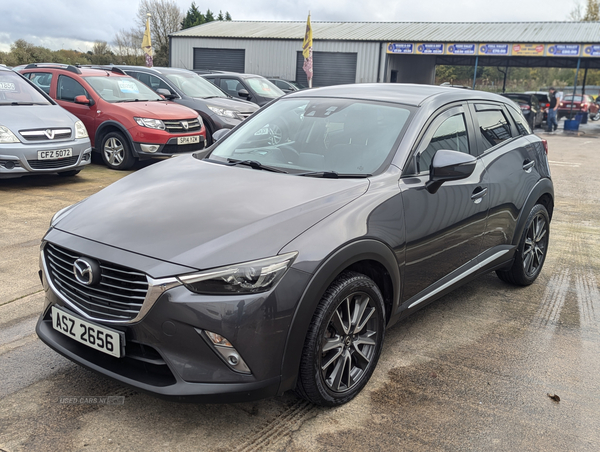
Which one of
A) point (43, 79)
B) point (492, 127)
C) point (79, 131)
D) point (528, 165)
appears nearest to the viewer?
point (492, 127)

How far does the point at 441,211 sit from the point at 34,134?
5799mm

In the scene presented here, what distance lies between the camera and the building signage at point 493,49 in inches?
1076

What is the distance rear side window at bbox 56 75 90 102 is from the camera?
9.32 meters

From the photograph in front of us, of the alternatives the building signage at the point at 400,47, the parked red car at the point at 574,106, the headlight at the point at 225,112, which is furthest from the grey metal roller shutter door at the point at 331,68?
the headlight at the point at 225,112

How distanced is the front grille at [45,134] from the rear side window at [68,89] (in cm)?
198

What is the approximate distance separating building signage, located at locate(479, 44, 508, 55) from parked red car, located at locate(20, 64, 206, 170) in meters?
22.2

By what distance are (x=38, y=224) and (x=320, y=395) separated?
4215 mm

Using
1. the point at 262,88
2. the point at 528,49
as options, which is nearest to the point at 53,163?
the point at 262,88

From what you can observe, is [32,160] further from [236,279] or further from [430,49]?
[430,49]

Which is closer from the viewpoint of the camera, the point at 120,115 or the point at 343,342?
the point at 343,342

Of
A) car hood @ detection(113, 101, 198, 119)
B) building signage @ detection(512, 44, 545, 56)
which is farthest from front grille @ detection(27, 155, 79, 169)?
building signage @ detection(512, 44, 545, 56)

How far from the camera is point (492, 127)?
4.13m

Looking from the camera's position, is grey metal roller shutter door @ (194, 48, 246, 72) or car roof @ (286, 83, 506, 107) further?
grey metal roller shutter door @ (194, 48, 246, 72)

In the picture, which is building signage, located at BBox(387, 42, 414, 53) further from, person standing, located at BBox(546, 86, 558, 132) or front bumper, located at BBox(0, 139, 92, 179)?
front bumper, located at BBox(0, 139, 92, 179)
